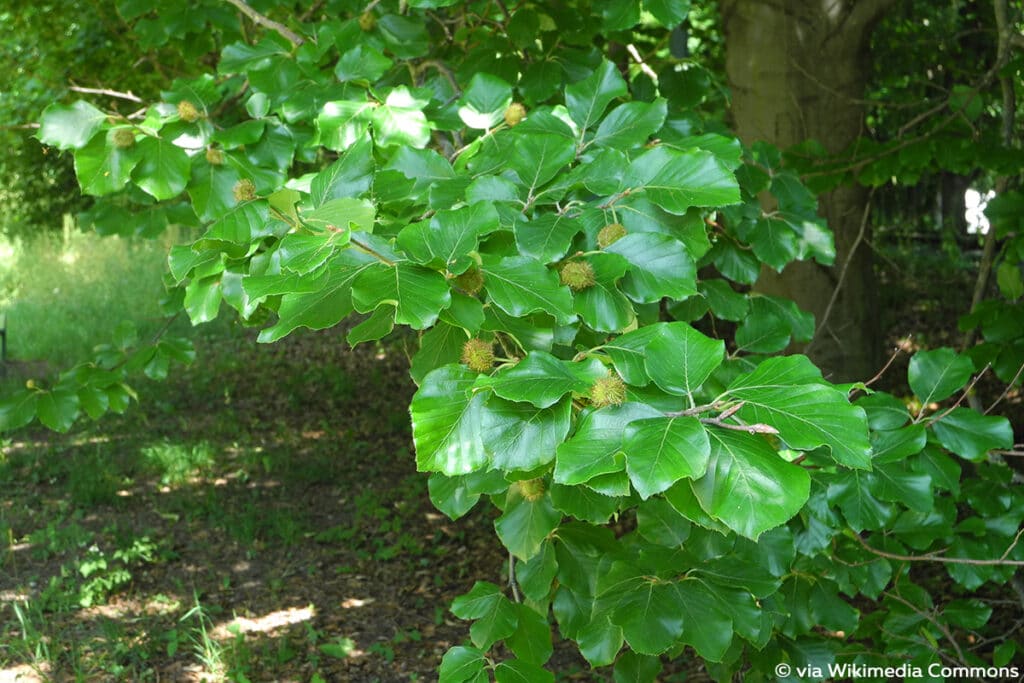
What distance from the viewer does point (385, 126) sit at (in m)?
1.85

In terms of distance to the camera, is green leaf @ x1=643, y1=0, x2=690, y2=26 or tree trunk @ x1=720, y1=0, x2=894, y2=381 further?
tree trunk @ x1=720, y1=0, x2=894, y2=381

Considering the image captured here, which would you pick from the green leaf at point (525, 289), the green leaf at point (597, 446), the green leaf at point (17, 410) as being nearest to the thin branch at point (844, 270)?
the green leaf at point (525, 289)

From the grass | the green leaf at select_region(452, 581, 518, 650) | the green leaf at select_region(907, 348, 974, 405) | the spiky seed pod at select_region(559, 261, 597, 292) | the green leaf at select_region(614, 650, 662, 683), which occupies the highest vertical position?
the spiky seed pod at select_region(559, 261, 597, 292)

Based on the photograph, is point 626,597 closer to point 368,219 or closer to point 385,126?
point 368,219

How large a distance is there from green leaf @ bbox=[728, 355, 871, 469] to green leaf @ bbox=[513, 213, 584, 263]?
36 centimetres

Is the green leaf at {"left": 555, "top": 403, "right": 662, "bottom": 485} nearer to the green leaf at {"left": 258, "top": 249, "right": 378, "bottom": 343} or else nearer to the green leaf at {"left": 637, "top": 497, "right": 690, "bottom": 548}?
the green leaf at {"left": 258, "top": 249, "right": 378, "bottom": 343}

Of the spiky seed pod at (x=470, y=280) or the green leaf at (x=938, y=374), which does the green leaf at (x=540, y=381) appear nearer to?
the spiky seed pod at (x=470, y=280)

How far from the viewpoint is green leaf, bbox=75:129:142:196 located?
1.83 meters

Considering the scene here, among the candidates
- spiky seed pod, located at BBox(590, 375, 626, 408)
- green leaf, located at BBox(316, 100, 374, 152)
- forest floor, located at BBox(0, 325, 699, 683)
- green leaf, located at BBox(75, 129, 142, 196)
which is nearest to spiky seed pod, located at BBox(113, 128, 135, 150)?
green leaf, located at BBox(75, 129, 142, 196)

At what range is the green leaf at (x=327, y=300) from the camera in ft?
3.70

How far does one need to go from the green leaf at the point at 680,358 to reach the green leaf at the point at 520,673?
1.99ft

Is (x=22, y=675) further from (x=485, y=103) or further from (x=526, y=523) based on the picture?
(x=485, y=103)

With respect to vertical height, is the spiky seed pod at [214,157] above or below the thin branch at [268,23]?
below

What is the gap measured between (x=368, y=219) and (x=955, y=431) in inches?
47.1
